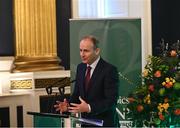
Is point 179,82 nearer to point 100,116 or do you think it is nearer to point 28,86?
point 100,116

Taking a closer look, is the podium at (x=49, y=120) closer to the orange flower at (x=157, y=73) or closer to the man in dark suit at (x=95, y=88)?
the man in dark suit at (x=95, y=88)

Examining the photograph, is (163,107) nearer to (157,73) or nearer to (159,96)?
(159,96)

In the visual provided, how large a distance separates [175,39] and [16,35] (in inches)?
107

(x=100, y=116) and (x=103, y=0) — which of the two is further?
(x=103, y=0)

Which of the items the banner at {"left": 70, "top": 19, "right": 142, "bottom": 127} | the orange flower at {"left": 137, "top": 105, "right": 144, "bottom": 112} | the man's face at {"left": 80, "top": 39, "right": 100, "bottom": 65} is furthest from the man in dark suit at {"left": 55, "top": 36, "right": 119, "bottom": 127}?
the banner at {"left": 70, "top": 19, "right": 142, "bottom": 127}

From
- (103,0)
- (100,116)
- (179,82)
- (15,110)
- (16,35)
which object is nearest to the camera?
(100,116)

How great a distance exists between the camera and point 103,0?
625cm

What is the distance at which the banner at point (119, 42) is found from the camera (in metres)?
4.66

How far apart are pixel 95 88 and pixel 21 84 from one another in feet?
7.88

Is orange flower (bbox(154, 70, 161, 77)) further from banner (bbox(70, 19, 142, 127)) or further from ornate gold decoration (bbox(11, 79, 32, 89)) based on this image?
ornate gold decoration (bbox(11, 79, 32, 89))

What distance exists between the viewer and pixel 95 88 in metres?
2.86

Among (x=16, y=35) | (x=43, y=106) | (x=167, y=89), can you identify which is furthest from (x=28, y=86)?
(x=167, y=89)

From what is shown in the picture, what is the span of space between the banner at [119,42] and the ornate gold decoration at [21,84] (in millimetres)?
790

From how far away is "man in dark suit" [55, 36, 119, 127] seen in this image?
8.95ft
